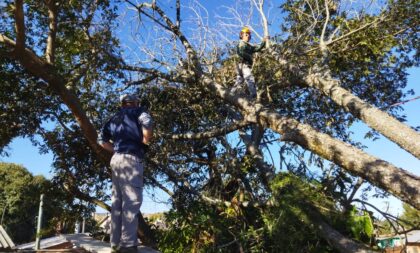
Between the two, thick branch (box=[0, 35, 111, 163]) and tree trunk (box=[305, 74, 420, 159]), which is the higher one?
thick branch (box=[0, 35, 111, 163])

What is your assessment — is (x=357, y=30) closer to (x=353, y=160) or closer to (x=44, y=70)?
(x=353, y=160)

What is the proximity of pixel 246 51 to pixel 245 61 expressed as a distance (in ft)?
0.72

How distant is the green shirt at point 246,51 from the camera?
8.41 meters

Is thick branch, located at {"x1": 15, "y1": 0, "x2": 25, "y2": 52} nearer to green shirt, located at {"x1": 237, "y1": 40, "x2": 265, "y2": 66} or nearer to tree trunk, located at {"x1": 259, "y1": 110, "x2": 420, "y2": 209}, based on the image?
tree trunk, located at {"x1": 259, "y1": 110, "x2": 420, "y2": 209}

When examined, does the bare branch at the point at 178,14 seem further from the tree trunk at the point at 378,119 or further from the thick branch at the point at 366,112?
the tree trunk at the point at 378,119

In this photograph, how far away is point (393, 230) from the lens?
5828 mm

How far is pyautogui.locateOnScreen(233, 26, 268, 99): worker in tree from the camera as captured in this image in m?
8.24

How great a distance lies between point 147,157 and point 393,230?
16.7 ft

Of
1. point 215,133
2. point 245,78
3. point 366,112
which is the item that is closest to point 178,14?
point 245,78

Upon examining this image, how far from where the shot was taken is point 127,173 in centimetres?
415

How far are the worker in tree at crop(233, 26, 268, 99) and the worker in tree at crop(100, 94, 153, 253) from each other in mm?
4068

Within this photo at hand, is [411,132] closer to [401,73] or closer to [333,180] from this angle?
[333,180]

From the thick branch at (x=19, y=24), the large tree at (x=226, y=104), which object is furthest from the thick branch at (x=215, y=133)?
the thick branch at (x=19, y=24)

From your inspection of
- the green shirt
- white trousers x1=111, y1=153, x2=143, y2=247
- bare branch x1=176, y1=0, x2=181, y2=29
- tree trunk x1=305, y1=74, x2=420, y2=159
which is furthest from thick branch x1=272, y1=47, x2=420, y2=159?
white trousers x1=111, y1=153, x2=143, y2=247
